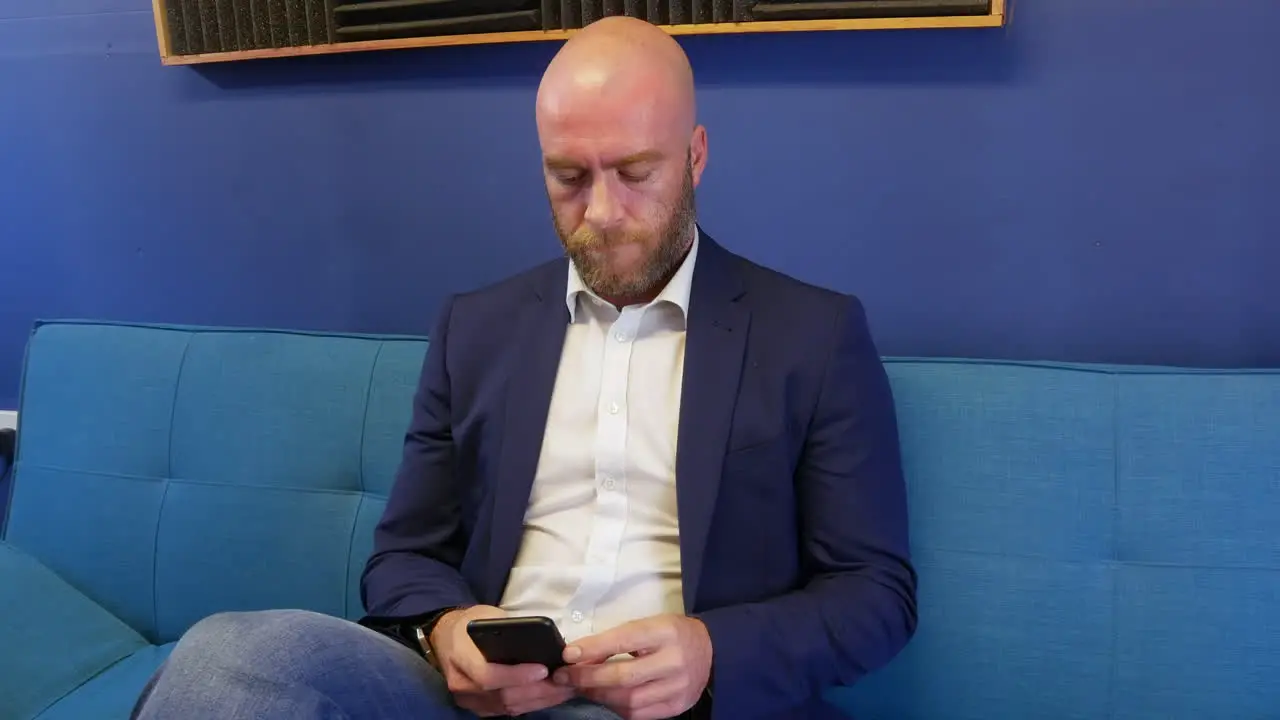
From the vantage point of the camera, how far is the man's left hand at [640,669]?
2.97 ft

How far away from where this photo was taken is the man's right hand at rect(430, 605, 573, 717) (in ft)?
3.01

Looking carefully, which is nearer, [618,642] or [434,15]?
[618,642]

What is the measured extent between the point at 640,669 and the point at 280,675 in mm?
325

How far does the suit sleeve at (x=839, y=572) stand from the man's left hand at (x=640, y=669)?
44 mm

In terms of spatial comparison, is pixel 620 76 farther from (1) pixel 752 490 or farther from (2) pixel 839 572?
(2) pixel 839 572

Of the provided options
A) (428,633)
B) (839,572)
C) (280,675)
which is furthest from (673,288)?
(280,675)

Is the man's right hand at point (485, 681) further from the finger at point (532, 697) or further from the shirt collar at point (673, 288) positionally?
the shirt collar at point (673, 288)

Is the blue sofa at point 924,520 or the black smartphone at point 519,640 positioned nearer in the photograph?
the black smartphone at point 519,640

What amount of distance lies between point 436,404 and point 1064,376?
2.63ft

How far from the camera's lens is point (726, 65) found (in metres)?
1.46

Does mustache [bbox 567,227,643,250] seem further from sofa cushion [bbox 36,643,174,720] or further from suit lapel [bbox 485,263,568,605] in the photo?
sofa cushion [bbox 36,643,174,720]

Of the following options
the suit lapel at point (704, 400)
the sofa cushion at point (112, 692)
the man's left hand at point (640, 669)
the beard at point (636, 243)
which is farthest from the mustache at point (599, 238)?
the sofa cushion at point (112, 692)

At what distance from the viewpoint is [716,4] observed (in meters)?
1.40

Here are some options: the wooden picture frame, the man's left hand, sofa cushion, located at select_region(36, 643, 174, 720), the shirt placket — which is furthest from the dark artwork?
sofa cushion, located at select_region(36, 643, 174, 720)
